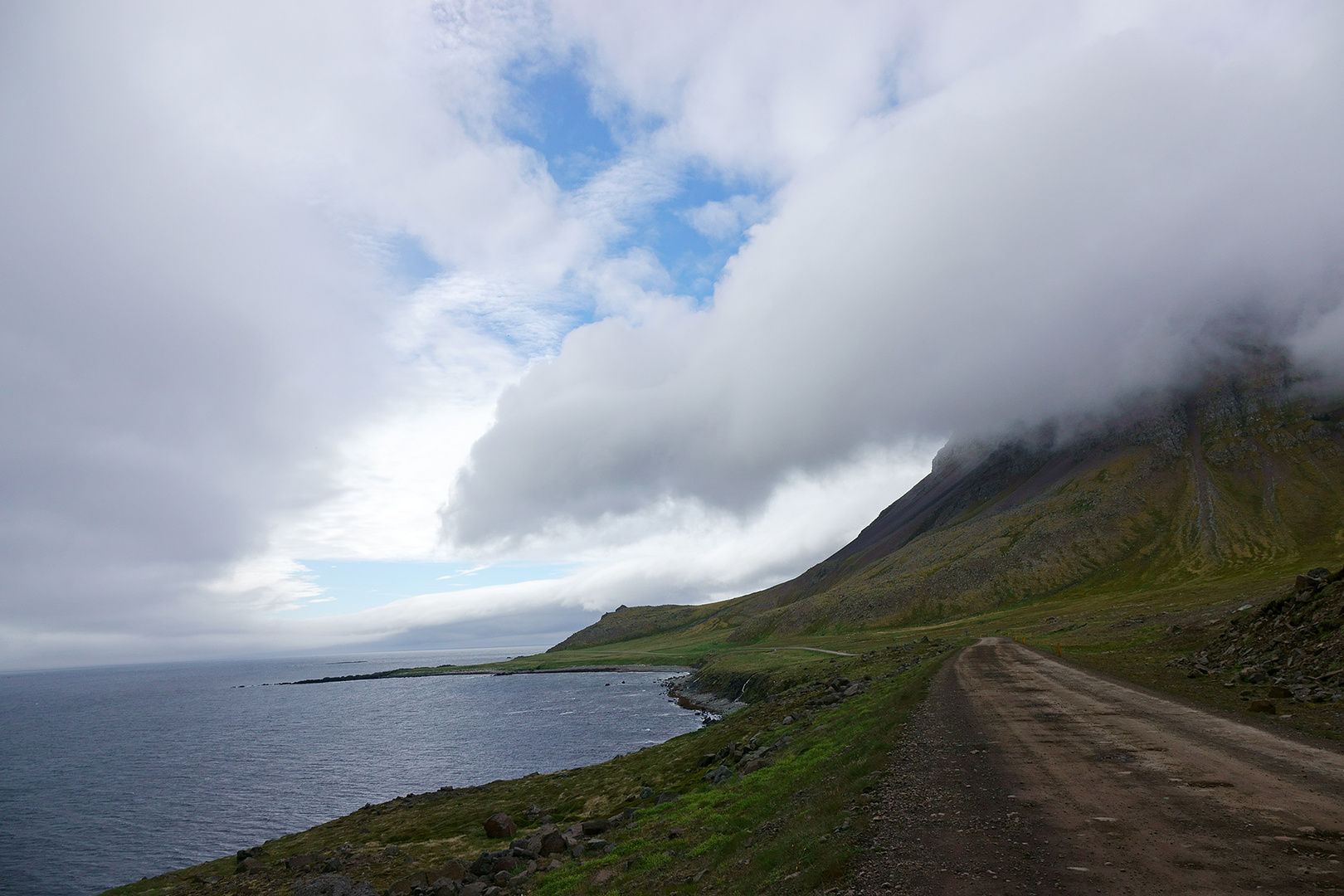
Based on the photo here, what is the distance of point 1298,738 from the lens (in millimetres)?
20719

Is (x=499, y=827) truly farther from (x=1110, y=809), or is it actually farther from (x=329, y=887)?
(x=1110, y=809)

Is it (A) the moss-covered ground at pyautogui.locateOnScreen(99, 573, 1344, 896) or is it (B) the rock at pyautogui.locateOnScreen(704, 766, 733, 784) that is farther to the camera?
(B) the rock at pyautogui.locateOnScreen(704, 766, 733, 784)

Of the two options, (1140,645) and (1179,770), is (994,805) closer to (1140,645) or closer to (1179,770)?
(1179,770)

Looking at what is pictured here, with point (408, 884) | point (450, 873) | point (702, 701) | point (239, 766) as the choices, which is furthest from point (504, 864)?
point (702, 701)

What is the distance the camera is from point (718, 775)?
35.7 metres

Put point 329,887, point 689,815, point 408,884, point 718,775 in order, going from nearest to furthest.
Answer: point 689,815 → point 408,884 → point 329,887 → point 718,775

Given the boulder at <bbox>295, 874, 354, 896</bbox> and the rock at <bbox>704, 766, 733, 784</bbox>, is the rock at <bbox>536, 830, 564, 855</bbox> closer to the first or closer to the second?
the boulder at <bbox>295, 874, 354, 896</bbox>

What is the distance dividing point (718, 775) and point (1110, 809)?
77.9 ft

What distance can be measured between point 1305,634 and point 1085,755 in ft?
69.6

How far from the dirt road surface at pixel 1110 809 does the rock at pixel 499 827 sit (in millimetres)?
23509

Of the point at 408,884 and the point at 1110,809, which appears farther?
the point at 408,884

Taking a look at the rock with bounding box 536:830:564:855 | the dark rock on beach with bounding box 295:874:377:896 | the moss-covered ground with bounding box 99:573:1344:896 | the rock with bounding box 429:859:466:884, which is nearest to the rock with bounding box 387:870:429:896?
the rock with bounding box 429:859:466:884

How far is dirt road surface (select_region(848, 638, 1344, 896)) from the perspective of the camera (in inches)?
469

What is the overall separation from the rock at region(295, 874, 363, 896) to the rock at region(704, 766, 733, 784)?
1819 cm
